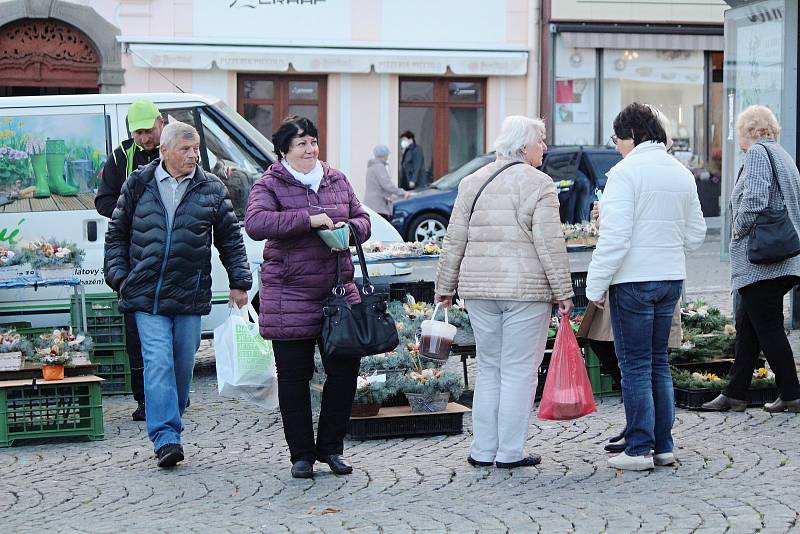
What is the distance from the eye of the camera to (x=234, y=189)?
10430 mm

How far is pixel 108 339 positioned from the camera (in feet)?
31.3

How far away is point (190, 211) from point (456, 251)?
4.66 ft

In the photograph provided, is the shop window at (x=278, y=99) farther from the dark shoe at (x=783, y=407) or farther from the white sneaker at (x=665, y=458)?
the white sneaker at (x=665, y=458)

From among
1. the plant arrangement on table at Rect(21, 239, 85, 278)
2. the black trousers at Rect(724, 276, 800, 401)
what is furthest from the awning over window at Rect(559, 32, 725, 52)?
the black trousers at Rect(724, 276, 800, 401)

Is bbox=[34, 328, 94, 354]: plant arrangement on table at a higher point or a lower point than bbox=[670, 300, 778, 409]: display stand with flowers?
higher

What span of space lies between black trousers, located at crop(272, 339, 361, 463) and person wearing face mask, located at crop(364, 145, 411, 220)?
12.2 m

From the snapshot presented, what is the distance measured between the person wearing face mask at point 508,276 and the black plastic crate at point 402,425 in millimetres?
836

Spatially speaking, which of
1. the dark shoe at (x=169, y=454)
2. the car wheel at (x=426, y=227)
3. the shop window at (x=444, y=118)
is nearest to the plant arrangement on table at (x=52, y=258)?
the dark shoe at (x=169, y=454)

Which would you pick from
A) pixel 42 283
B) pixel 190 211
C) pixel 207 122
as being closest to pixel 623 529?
pixel 190 211

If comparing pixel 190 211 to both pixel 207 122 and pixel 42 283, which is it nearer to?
pixel 42 283

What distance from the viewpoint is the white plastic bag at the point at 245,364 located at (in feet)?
24.1

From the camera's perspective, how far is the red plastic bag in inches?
269

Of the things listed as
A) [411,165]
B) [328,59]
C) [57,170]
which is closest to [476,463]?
[57,170]

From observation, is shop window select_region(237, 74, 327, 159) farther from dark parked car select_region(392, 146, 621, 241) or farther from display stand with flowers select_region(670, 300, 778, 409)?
display stand with flowers select_region(670, 300, 778, 409)
